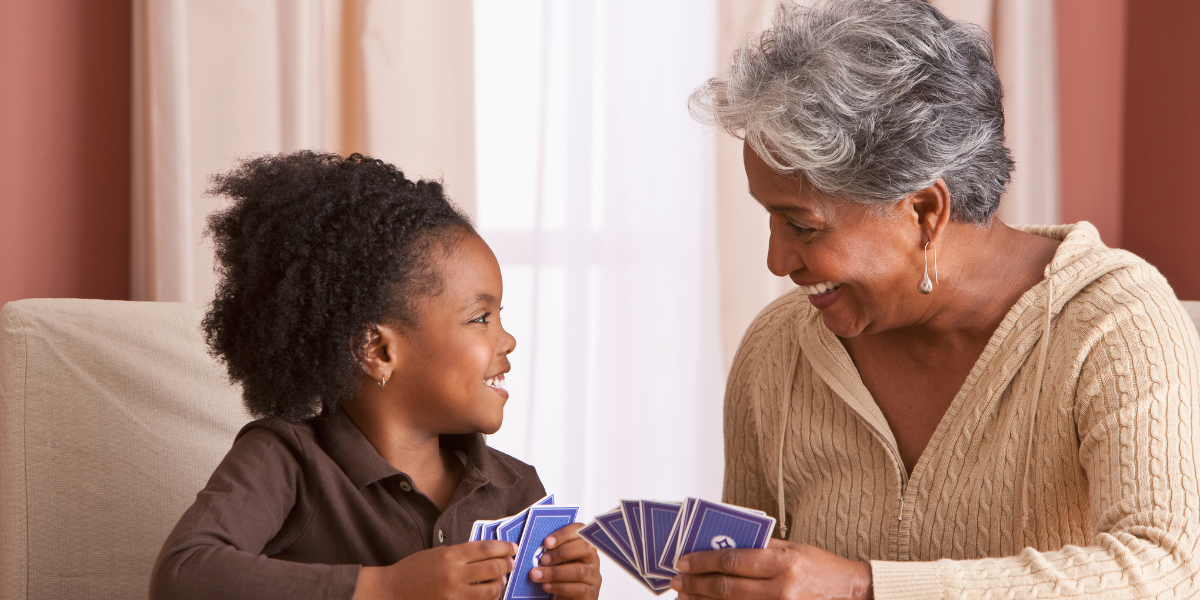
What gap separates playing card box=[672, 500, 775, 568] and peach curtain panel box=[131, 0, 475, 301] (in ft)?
4.56

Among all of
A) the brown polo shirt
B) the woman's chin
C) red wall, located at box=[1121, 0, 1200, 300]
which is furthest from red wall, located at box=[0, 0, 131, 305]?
red wall, located at box=[1121, 0, 1200, 300]

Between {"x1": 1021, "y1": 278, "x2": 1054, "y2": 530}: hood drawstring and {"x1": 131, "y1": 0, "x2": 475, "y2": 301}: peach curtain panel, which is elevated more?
{"x1": 131, "y1": 0, "x2": 475, "y2": 301}: peach curtain panel

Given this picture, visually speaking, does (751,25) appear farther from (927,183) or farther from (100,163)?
(100,163)

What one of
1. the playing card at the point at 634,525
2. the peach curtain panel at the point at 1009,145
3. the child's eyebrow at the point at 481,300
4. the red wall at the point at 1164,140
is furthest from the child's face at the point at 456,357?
the red wall at the point at 1164,140

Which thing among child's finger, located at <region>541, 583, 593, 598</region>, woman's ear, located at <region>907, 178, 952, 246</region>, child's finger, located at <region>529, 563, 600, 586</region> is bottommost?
child's finger, located at <region>541, 583, 593, 598</region>

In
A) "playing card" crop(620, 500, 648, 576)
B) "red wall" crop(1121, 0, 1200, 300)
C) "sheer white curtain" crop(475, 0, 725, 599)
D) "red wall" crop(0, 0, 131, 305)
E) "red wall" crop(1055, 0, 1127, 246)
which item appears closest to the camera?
"playing card" crop(620, 500, 648, 576)

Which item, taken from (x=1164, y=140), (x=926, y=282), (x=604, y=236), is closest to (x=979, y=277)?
(x=926, y=282)

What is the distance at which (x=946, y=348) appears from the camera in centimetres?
177

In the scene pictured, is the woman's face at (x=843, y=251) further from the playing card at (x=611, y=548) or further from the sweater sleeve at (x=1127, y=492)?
the playing card at (x=611, y=548)

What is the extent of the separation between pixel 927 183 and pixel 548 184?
4.41 feet

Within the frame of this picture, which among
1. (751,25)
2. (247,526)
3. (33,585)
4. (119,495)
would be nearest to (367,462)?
(247,526)

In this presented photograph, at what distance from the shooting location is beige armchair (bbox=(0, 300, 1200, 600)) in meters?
1.74

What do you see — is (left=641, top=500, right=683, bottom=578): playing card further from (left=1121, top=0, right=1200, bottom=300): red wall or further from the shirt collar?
(left=1121, top=0, right=1200, bottom=300): red wall

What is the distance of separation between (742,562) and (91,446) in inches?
47.8
